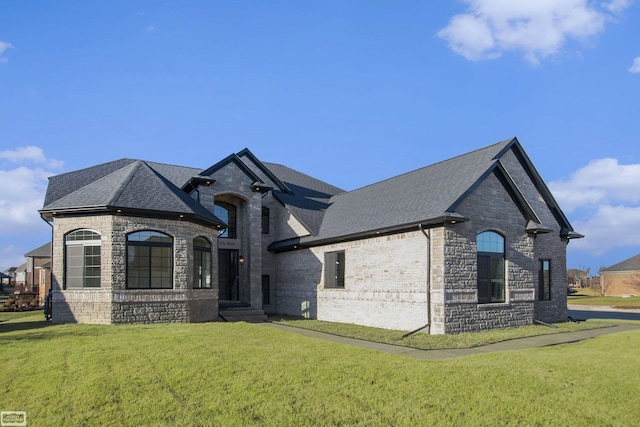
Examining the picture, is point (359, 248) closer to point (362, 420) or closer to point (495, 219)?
point (495, 219)

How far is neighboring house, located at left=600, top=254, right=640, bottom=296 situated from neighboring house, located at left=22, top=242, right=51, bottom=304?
5910 cm

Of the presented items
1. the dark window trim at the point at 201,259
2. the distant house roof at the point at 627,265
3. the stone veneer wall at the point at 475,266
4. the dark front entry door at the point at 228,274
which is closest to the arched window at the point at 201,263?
the dark window trim at the point at 201,259

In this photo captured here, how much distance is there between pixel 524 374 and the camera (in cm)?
914

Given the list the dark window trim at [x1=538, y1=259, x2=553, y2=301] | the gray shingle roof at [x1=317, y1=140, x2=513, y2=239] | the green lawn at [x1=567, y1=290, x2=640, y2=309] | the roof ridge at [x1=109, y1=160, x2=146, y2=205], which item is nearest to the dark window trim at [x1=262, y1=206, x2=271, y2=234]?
the gray shingle roof at [x1=317, y1=140, x2=513, y2=239]

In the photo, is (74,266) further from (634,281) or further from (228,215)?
(634,281)

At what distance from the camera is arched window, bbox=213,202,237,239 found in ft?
78.0

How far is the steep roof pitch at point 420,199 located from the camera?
17.0 metres

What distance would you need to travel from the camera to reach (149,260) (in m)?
17.5

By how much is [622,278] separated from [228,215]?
54.1 metres

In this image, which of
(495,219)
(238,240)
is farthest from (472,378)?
(238,240)

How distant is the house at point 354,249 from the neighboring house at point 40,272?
19.5m

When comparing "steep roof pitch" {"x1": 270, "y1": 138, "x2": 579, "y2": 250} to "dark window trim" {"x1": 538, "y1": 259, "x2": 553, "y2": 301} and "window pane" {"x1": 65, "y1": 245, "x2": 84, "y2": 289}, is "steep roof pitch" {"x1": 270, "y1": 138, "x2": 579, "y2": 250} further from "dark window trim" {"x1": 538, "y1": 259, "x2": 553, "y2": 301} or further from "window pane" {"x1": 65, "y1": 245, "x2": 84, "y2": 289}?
"window pane" {"x1": 65, "y1": 245, "x2": 84, "y2": 289}

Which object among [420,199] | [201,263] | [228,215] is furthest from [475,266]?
[228,215]

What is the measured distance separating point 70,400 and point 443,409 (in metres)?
5.78
